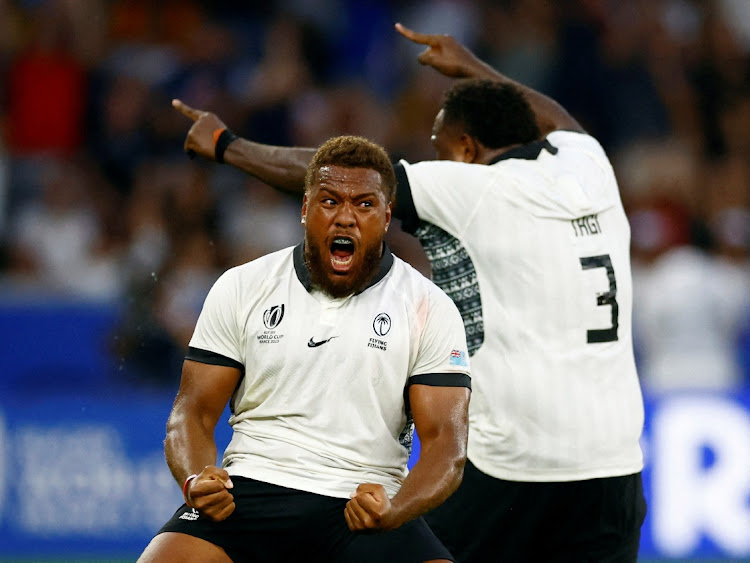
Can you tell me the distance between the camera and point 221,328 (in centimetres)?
429

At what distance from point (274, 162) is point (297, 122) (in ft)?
20.6

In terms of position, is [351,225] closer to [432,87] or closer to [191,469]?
[191,469]

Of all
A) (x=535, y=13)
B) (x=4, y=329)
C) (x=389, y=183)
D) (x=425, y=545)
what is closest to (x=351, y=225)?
(x=389, y=183)

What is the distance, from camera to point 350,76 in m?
11.9

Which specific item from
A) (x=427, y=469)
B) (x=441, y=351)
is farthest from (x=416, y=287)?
(x=427, y=469)

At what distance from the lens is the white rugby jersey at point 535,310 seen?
4.77 m

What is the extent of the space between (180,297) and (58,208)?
1914 millimetres

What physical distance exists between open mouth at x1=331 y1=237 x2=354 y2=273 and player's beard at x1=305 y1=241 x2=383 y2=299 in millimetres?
38

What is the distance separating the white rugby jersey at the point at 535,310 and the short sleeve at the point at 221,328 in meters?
0.87

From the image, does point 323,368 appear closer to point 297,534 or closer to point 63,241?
point 297,534

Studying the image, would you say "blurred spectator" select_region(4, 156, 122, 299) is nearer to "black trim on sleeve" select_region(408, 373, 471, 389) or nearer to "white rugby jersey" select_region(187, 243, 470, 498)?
"white rugby jersey" select_region(187, 243, 470, 498)

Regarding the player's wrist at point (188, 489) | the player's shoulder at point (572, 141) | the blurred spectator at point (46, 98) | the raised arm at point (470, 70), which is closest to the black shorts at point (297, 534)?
the player's wrist at point (188, 489)

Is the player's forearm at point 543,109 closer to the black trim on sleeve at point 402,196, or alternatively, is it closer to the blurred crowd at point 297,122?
the black trim on sleeve at point 402,196

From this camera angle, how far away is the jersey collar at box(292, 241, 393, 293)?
435 cm
